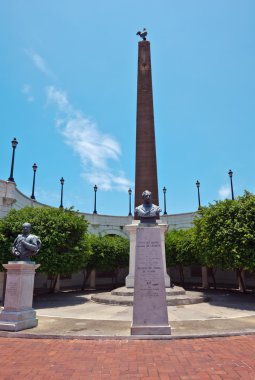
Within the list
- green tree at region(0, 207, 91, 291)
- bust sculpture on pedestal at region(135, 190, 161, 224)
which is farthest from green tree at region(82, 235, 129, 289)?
bust sculpture on pedestal at region(135, 190, 161, 224)

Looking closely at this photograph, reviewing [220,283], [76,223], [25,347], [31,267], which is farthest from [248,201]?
[220,283]

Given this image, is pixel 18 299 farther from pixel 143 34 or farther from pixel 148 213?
pixel 143 34

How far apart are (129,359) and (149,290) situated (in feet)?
7.11

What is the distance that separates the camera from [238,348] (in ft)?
22.4

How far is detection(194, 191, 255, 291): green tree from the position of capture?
1575 centimetres

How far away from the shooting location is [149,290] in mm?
7984

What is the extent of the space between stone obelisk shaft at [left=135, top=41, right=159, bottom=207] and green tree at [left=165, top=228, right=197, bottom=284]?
7257 mm

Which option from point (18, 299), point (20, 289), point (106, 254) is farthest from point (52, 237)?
point (106, 254)

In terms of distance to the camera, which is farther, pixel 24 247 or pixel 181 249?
pixel 181 249

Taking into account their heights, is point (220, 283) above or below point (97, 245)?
below

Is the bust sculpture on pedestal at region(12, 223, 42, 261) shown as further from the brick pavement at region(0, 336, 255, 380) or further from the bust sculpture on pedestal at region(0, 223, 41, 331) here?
the brick pavement at region(0, 336, 255, 380)

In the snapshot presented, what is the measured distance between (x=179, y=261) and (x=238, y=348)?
20236 mm

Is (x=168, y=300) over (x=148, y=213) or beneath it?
beneath

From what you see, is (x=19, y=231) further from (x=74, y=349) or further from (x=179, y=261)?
(x=179, y=261)
